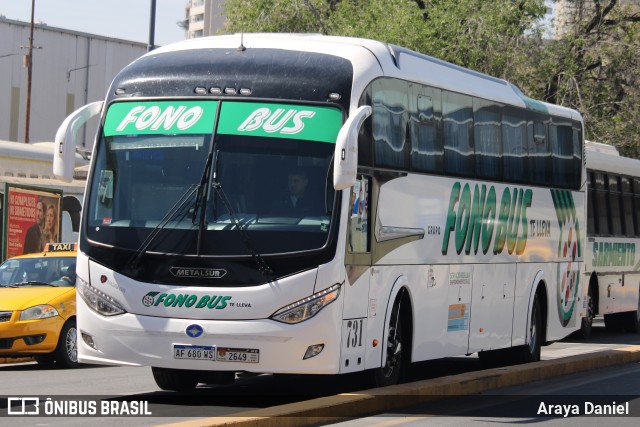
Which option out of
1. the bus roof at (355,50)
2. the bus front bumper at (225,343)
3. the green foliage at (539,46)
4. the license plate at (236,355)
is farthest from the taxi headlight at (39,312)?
the green foliage at (539,46)

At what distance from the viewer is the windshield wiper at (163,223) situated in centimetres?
1186

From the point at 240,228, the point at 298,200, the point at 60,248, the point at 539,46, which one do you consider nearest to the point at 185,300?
the point at 240,228

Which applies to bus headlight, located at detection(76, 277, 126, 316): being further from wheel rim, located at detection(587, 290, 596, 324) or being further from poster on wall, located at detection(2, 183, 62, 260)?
wheel rim, located at detection(587, 290, 596, 324)

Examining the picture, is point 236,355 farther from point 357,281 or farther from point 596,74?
point 596,74

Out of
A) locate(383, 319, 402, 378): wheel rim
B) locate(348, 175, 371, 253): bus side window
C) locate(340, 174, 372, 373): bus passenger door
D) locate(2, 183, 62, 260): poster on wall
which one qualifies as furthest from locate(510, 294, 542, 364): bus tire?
locate(2, 183, 62, 260): poster on wall

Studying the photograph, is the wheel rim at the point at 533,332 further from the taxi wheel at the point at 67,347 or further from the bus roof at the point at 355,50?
the taxi wheel at the point at 67,347

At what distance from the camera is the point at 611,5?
39.9 m

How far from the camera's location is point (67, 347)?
17688mm

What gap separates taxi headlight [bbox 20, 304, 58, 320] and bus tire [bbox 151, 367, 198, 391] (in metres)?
4.29

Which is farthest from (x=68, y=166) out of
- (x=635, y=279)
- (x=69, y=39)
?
(x=69, y=39)

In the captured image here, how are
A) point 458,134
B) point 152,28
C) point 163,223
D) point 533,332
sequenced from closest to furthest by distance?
point 163,223
point 458,134
point 533,332
point 152,28

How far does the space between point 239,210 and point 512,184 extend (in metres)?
6.57

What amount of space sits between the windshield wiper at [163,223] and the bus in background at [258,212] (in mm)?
14

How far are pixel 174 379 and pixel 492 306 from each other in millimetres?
4942
